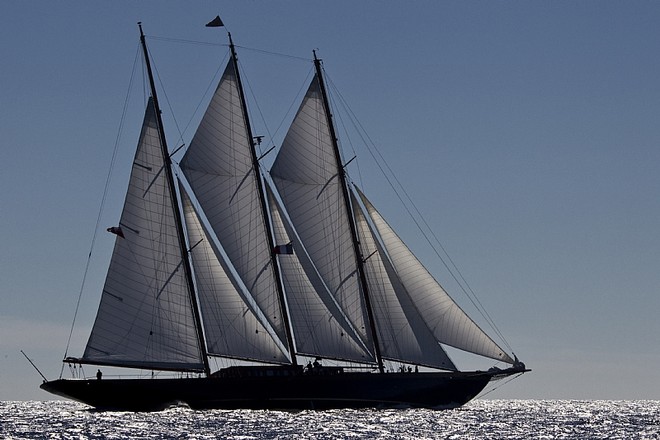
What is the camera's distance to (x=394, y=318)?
249 ft

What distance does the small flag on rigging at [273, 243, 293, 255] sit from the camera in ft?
249

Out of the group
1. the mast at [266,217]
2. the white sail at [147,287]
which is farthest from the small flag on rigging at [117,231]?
the mast at [266,217]

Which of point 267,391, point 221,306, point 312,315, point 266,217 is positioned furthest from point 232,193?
point 267,391

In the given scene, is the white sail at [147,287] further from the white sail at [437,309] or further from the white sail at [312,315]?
the white sail at [437,309]

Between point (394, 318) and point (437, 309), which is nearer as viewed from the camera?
point (437, 309)

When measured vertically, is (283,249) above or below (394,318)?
above

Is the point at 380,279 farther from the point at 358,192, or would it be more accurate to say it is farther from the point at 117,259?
the point at 117,259

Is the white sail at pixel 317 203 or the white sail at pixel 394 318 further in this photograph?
the white sail at pixel 317 203

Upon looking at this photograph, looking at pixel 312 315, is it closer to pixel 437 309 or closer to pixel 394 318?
pixel 394 318

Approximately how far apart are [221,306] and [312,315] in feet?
17.5

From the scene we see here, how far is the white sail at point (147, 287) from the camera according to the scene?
72562 millimetres

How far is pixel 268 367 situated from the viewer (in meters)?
76.9

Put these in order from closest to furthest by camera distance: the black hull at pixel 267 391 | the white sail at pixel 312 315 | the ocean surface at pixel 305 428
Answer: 1. the ocean surface at pixel 305 428
2. the white sail at pixel 312 315
3. the black hull at pixel 267 391

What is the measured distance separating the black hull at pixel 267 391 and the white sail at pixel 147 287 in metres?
2.18
